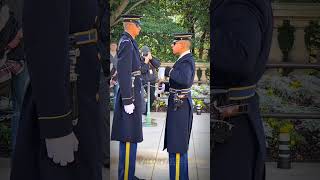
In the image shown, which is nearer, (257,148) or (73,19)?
(73,19)

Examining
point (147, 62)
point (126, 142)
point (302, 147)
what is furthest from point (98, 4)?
point (302, 147)

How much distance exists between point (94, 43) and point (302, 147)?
64.0 inches

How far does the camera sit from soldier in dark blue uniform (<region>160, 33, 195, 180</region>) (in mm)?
2719

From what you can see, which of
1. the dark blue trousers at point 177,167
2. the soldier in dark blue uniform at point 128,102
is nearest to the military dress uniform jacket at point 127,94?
the soldier in dark blue uniform at point 128,102

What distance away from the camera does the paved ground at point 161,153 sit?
2738 mm

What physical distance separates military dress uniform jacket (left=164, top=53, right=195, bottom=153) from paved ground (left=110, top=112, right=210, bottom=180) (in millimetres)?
35

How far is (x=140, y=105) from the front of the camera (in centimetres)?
279

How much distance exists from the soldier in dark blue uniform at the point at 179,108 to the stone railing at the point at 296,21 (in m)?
0.69

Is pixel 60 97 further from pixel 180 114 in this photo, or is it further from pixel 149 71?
pixel 180 114

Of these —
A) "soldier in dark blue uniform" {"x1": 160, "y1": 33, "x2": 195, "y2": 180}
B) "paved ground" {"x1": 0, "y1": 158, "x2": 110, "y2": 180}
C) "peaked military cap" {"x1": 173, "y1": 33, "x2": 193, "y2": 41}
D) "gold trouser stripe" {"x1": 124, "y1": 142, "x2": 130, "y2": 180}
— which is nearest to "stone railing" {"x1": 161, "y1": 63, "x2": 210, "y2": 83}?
"soldier in dark blue uniform" {"x1": 160, "y1": 33, "x2": 195, "y2": 180}

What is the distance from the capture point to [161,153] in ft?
9.16

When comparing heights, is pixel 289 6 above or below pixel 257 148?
above

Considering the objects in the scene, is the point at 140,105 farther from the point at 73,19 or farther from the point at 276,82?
the point at 276,82

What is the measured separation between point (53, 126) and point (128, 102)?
25.3 inches
